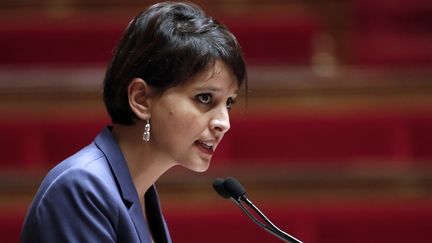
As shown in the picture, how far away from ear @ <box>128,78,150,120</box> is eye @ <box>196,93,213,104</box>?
1.5 inches

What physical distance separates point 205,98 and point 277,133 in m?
0.71

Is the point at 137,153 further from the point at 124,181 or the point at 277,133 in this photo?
the point at 277,133

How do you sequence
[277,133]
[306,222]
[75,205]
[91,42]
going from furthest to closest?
1. [91,42]
2. [277,133]
3. [306,222]
4. [75,205]

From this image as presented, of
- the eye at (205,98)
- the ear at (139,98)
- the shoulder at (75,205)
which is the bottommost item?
the shoulder at (75,205)

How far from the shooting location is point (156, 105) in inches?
21.8

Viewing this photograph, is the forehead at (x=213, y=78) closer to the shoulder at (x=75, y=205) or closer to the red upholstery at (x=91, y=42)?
the shoulder at (x=75, y=205)

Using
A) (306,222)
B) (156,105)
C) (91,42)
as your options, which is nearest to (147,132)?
(156,105)

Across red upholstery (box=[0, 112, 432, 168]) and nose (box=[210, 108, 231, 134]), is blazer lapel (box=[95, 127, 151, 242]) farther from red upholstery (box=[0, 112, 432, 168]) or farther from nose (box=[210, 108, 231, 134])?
red upholstery (box=[0, 112, 432, 168])

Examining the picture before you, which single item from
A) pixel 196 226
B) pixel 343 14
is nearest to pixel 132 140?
pixel 196 226

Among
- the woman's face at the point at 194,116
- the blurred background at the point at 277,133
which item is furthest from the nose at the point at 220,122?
the blurred background at the point at 277,133

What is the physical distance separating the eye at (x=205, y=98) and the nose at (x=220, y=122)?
0.01 meters

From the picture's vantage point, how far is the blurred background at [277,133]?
1150mm

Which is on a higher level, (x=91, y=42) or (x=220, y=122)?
(x=91, y=42)

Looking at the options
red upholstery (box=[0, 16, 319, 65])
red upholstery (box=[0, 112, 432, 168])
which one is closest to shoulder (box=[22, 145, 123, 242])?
red upholstery (box=[0, 112, 432, 168])
